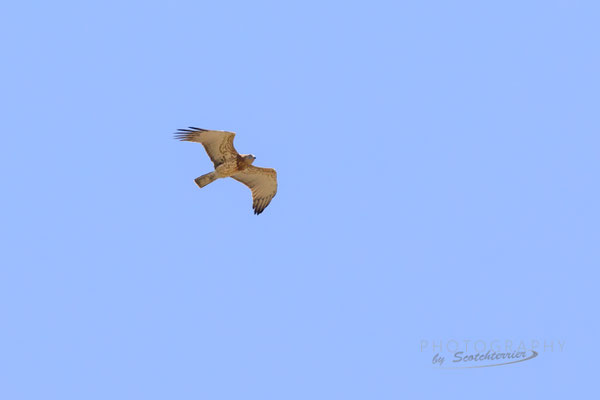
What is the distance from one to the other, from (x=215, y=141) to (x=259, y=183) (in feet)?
8.99

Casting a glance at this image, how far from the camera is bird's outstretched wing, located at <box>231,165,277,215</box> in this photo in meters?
33.1

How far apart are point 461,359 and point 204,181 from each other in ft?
29.1

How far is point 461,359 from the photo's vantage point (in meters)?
33.5

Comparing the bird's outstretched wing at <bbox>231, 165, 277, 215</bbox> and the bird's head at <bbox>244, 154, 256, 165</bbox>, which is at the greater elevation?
Answer: the bird's outstretched wing at <bbox>231, 165, 277, 215</bbox>

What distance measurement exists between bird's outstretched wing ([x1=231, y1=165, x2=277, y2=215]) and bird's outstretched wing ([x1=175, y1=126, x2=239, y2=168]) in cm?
105

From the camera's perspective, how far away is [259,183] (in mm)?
33750

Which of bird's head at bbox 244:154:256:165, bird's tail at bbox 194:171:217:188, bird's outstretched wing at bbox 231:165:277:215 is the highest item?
bird's outstretched wing at bbox 231:165:277:215

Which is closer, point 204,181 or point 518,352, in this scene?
point 204,181

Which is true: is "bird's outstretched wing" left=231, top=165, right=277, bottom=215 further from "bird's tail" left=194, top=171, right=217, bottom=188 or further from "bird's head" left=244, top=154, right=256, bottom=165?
"bird's tail" left=194, top=171, right=217, bottom=188

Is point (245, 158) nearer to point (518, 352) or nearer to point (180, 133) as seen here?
point (180, 133)

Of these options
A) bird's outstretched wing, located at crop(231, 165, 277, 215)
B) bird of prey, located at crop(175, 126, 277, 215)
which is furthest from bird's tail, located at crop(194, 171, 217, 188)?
bird's outstretched wing, located at crop(231, 165, 277, 215)

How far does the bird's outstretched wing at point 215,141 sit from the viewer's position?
31.2 metres

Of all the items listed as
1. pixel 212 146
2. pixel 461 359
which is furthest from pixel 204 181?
pixel 461 359

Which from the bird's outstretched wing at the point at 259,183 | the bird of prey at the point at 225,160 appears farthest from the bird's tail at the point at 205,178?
the bird's outstretched wing at the point at 259,183
